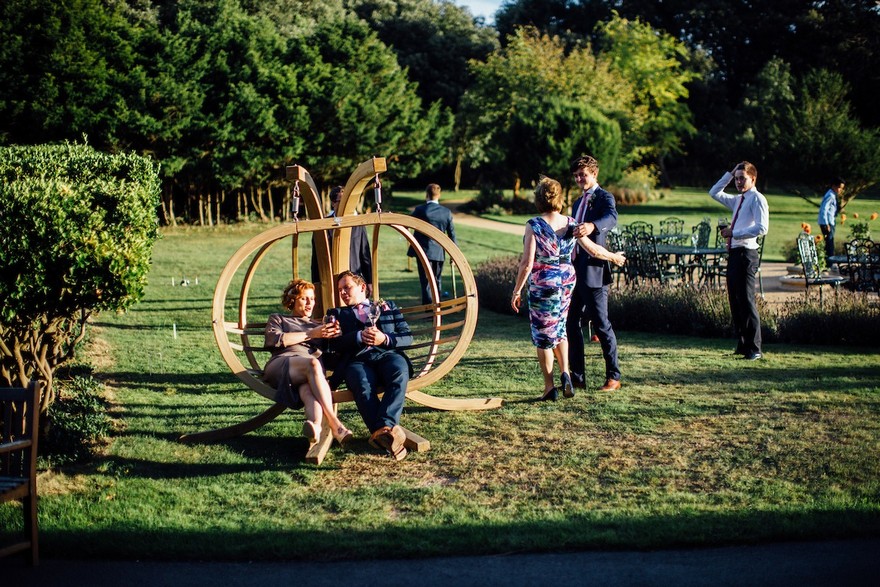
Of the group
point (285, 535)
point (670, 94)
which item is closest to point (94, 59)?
point (285, 535)

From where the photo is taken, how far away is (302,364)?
6.38 m

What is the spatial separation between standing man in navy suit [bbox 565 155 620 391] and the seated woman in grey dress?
100 inches

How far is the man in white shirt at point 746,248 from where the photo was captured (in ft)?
30.3

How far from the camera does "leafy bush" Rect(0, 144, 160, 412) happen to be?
6.00 metres

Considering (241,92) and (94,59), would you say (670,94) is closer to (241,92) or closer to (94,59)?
(241,92)

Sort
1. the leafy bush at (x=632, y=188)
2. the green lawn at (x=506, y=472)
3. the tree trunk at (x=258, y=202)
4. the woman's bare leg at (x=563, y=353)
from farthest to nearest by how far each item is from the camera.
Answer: the leafy bush at (x=632, y=188), the tree trunk at (x=258, y=202), the woman's bare leg at (x=563, y=353), the green lawn at (x=506, y=472)

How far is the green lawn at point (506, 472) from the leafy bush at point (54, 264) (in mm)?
1002

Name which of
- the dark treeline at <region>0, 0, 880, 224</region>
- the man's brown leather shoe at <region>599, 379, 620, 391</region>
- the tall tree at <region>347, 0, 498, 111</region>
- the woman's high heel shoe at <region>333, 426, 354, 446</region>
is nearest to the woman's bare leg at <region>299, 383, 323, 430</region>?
the woman's high heel shoe at <region>333, 426, 354, 446</region>

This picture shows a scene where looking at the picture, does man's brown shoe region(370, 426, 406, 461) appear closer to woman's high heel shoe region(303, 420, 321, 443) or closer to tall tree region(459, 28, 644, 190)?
woman's high heel shoe region(303, 420, 321, 443)

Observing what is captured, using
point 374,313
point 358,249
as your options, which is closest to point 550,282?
point 374,313

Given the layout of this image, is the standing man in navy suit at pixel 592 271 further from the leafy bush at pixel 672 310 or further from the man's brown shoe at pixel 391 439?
the leafy bush at pixel 672 310

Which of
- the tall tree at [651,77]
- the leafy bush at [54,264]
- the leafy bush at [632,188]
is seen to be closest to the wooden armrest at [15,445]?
the leafy bush at [54,264]

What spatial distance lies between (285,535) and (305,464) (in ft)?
4.33

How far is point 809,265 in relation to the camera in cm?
1278
